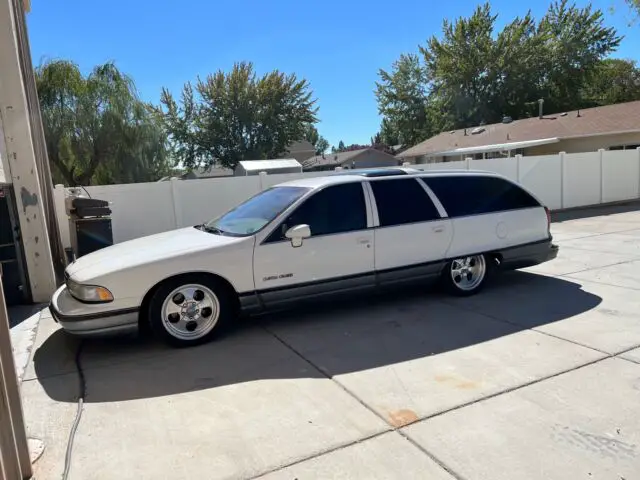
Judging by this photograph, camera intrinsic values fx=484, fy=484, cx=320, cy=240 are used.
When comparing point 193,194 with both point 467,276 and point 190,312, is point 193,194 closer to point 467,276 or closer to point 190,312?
point 190,312

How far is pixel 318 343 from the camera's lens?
15.6 ft

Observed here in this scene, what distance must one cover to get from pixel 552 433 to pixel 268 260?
2951mm

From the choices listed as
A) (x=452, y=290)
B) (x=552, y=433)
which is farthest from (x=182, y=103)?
(x=552, y=433)

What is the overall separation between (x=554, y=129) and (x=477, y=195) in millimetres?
22996

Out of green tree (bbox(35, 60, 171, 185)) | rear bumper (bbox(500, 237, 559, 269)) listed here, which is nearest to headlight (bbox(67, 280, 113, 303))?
rear bumper (bbox(500, 237, 559, 269))

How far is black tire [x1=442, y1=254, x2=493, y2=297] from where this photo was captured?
6047mm

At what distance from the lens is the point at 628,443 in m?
2.88

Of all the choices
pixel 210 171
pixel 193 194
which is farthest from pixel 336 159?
pixel 193 194

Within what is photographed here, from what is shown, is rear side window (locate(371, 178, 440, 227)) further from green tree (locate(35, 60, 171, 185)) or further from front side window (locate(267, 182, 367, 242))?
green tree (locate(35, 60, 171, 185))

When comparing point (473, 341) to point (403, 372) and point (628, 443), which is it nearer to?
point (403, 372)

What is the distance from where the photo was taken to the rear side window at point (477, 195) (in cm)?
608

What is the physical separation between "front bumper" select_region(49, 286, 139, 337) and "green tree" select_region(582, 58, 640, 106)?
4509 centimetres

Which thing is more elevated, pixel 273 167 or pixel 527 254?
pixel 273 167

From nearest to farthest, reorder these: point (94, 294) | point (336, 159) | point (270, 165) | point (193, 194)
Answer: point (94, 294)
point (193, 194)
point (270, 165)
point (336, 159)
